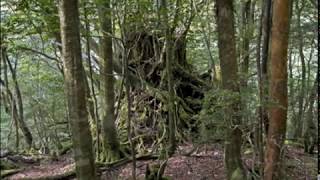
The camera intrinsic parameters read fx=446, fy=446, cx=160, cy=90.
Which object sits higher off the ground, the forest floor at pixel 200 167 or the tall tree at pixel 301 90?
the tall tree at pixel 301 90

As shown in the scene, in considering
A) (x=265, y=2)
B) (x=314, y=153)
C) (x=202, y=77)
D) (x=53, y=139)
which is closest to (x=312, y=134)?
(x=314, y=153)

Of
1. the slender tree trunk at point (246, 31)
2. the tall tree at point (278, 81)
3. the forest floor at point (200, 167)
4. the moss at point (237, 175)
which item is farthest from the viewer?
the slender tree trunk at point (246, 31)

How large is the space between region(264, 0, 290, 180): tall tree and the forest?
1 cm

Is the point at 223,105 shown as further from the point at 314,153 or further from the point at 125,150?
the point at 314,153

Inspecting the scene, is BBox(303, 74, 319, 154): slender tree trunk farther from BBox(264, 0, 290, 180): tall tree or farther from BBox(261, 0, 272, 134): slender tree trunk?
BBox(264, 0, 290, 180): tall tree

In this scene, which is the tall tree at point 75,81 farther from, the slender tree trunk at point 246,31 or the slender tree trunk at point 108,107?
the slender tree trunk at point 246,31

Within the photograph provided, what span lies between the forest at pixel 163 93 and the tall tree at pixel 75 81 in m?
0.01

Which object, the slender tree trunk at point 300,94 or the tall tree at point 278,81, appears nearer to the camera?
the tall tree at point 278,81

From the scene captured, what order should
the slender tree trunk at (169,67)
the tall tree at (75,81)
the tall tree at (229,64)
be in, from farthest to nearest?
the slender tree trunk at (169,67) < the tall tree at (229,64) < the tall tree at (75,81)

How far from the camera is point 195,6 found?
9305 millimetres

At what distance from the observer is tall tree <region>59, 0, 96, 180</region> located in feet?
17.9

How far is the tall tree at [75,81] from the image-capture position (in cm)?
545

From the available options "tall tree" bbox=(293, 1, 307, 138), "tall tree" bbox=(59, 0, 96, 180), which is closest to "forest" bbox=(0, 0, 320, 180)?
"tall tree" bbox=(59, 0, 96, 180)

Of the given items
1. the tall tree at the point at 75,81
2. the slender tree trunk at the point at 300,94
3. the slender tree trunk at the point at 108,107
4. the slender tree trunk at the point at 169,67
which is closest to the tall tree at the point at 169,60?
the slender tree trunk at the point at 169,67
